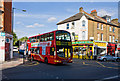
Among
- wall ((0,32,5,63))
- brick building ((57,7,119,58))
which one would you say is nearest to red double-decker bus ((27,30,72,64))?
wall ((0,32,5,63))

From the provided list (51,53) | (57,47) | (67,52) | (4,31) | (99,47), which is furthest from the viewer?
(99,47)

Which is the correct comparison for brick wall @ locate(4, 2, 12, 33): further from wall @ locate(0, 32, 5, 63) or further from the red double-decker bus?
the red double-decker bus

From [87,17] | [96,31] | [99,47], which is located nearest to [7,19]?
[87,17]

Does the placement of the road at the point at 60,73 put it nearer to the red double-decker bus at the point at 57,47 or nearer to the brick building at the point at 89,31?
the red double-decker bus at the point at 57,47

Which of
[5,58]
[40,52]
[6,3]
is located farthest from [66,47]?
[6,3]

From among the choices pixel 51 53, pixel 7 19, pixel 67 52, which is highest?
pixel 7 19

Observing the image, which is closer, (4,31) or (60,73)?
(60,73)

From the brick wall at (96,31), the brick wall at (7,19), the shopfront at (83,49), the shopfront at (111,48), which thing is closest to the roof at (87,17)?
the brick wall at (96,31)

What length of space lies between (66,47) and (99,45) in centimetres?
2171

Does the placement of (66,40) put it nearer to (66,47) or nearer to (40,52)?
(66,47)

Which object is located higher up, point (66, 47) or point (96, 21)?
point (96, 21)

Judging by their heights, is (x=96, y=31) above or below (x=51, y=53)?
above

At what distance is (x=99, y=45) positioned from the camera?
3662cm

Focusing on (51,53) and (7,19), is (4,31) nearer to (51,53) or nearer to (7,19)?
(7,19)
